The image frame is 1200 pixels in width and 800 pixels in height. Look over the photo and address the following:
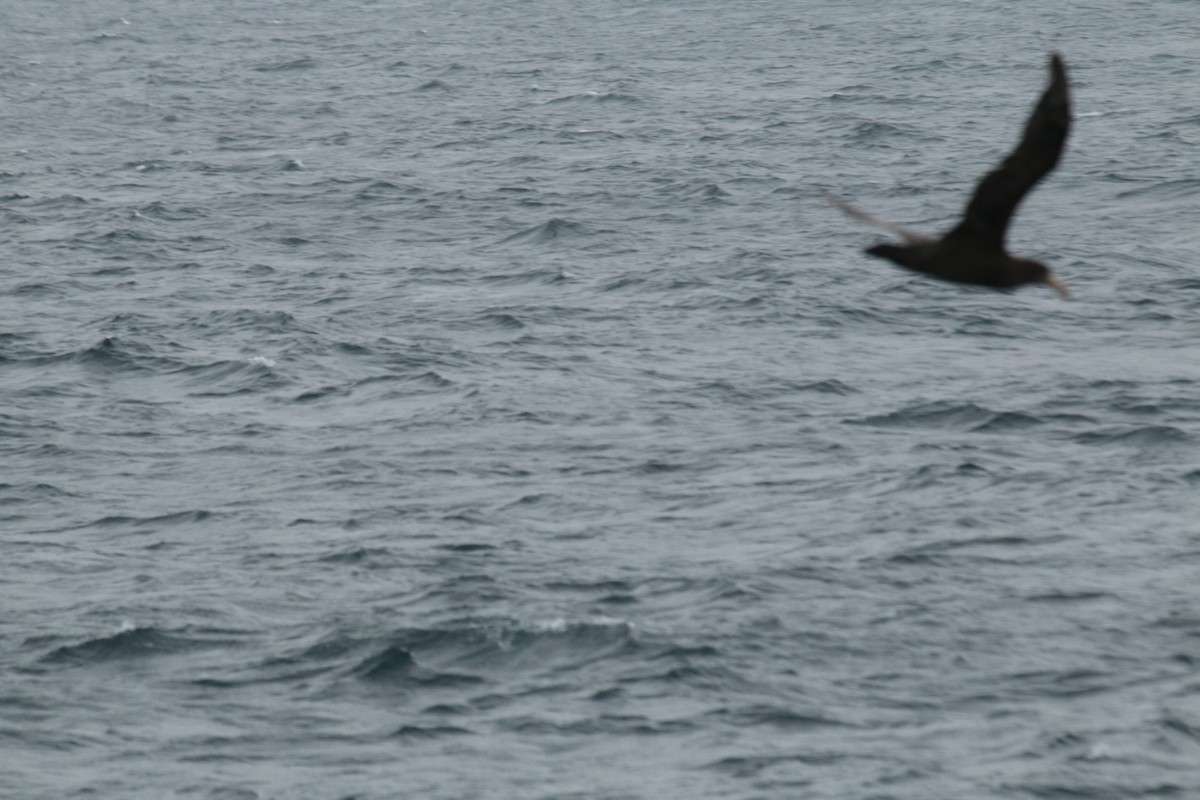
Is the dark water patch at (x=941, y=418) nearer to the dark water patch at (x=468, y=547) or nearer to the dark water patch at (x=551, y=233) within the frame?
the dark water patch at (x=468, y=547)

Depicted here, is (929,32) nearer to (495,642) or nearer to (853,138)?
(853,138)

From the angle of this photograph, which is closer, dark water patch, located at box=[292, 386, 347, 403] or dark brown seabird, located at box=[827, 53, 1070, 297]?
dark brown seabird, located at box=[827, 53, 1070, 297]

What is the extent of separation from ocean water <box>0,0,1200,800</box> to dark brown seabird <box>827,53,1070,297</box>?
12.8 metres

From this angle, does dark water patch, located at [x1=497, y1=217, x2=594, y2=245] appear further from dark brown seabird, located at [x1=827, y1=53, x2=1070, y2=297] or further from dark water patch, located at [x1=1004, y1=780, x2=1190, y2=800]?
dark brown seabird, located at [x1=827, y1=53, x2=1070, y2=297]

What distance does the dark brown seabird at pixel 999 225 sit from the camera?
14.3 meters

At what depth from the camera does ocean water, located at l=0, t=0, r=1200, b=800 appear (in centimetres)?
2870

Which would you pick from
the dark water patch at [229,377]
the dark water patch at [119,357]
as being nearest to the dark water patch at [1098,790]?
the dark water patch at [229,377]

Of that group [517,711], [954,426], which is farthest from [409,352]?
[517,711]

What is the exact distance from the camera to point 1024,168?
14.6 meters

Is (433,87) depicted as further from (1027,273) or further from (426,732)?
(1027,273)

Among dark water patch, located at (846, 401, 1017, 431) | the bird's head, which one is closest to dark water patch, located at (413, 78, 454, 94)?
dark water patch, located at (846, 401, 1017, 431)

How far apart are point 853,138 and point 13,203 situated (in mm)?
27392

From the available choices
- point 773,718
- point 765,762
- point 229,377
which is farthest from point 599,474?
point 229,377

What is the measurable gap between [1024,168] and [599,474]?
23.0m
